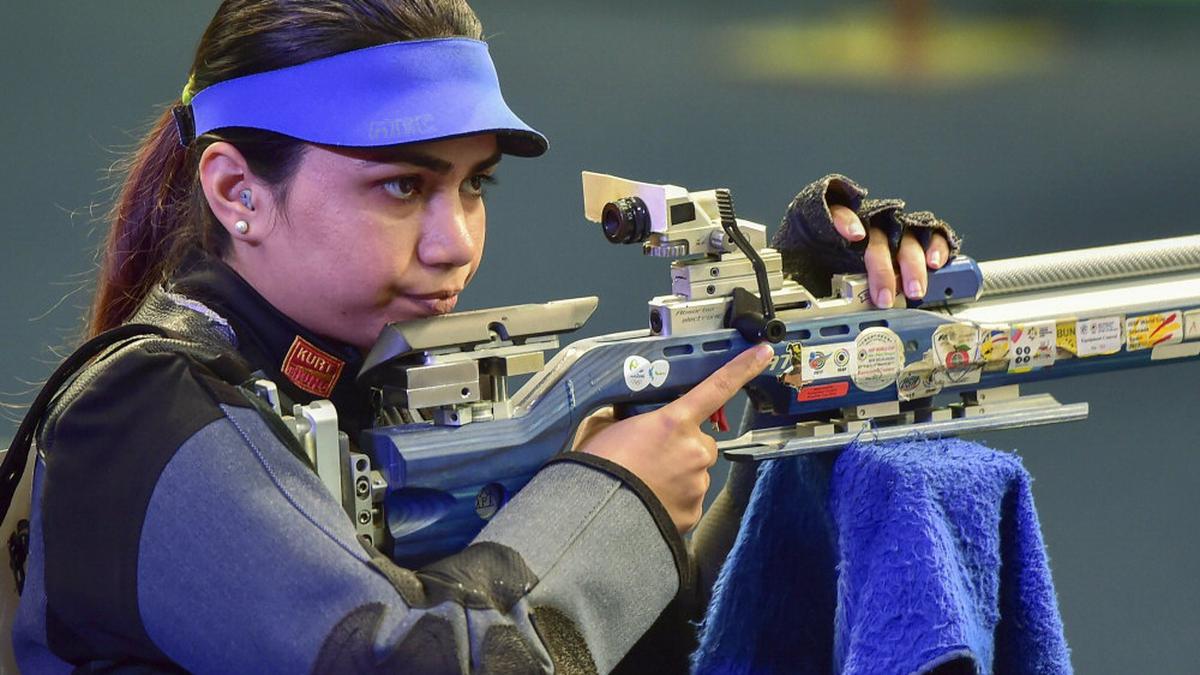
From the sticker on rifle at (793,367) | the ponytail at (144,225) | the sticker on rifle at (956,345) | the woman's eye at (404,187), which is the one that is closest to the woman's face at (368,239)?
the woman's eye at (404,187)

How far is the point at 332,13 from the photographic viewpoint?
0.93 m

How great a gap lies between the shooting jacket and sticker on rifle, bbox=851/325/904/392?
230 millimetres

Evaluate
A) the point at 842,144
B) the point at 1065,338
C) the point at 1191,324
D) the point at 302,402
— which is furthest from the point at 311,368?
the point at 842,144

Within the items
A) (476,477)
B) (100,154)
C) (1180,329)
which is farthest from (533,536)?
(100,154)

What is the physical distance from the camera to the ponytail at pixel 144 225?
3.43 feet

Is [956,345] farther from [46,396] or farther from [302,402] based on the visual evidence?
[46,396]

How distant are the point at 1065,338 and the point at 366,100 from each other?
55cm

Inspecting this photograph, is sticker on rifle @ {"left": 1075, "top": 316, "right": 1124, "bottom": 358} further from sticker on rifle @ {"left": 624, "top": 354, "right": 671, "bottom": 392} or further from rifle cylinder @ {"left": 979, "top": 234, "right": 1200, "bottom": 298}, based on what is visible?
sticker on rifle @ {"left": 624, "top": 354, "right": 671, "bottom": 392}

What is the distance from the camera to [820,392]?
3.34 ft

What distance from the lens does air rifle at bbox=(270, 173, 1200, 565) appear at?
35.2 inches

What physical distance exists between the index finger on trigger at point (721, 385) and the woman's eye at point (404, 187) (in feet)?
0.72

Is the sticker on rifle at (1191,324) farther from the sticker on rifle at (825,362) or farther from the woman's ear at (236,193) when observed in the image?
the woman's ear at (236,193)

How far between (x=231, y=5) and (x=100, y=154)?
586mm

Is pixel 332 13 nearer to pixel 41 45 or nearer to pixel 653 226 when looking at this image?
pixel 653 226
